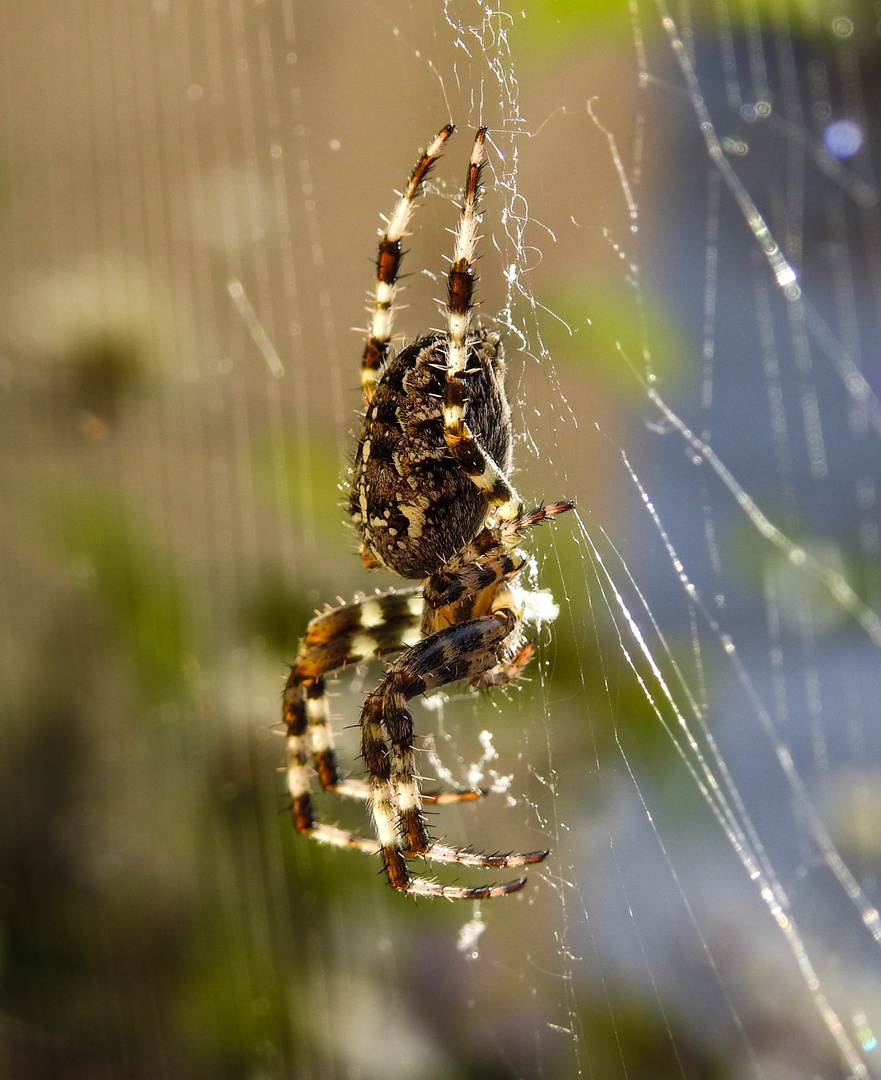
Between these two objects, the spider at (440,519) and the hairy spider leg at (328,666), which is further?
the hairy spider leg at (328,666)

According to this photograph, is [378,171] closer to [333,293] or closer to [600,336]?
[333,293]

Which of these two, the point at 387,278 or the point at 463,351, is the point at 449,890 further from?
the point at 387,278

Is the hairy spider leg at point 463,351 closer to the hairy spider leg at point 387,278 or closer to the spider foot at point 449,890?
the hairy spider leg at point 387,278

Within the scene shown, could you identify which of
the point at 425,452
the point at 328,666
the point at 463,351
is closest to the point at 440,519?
the point at 425,452

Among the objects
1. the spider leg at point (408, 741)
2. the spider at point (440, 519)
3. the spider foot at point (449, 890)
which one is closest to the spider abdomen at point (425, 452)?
the spider at point (440, 519)

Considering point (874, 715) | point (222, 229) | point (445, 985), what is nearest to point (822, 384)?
point (874, 715)

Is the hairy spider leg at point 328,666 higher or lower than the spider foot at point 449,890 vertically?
higher
